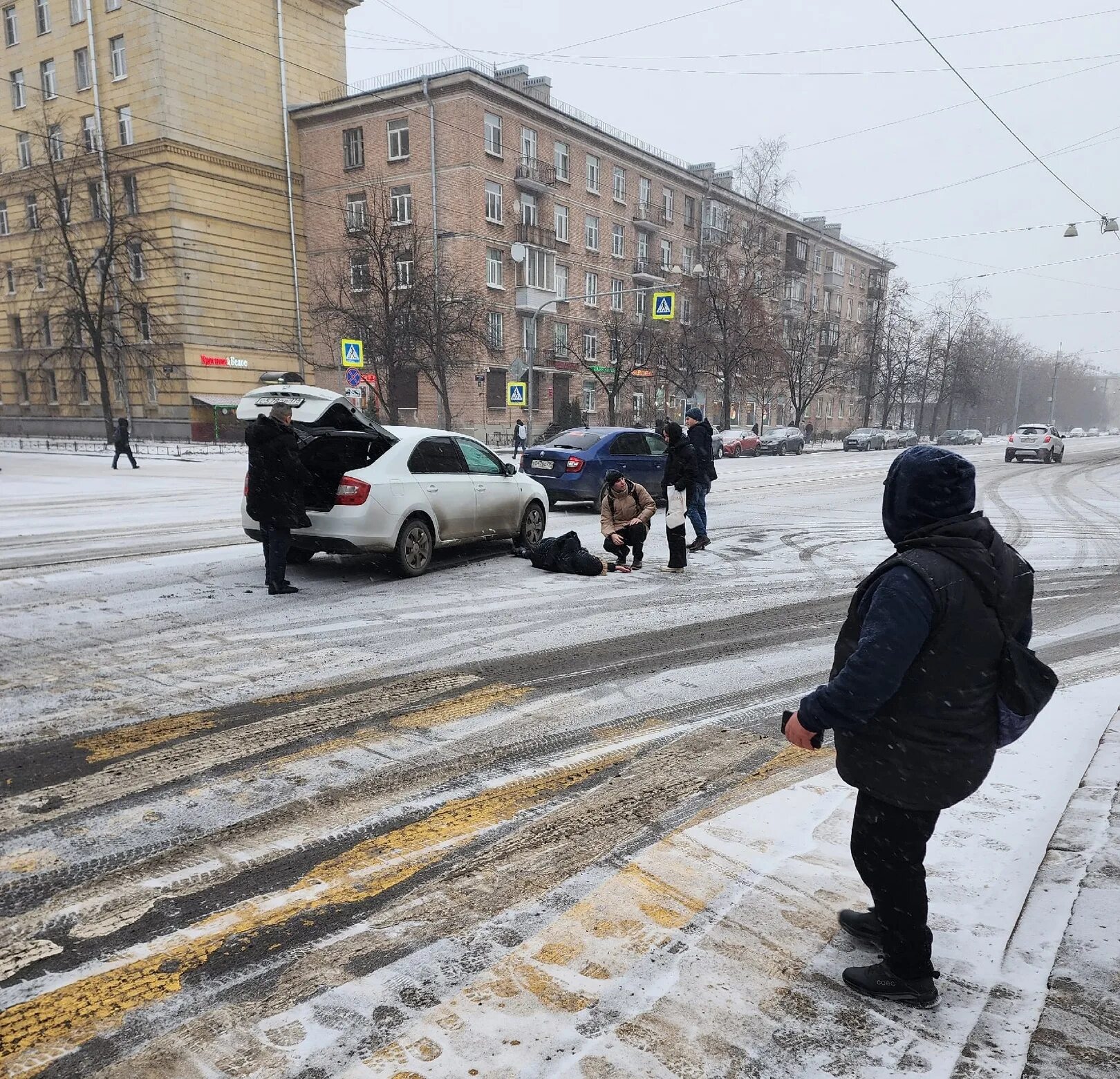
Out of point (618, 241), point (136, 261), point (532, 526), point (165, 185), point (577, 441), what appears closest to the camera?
point (532, 526)

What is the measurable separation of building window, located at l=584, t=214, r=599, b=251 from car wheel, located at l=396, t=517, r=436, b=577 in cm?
4394

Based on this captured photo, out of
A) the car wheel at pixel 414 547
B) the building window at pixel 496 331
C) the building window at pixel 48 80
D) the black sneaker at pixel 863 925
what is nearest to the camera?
the black sneaker at pixel 863 925

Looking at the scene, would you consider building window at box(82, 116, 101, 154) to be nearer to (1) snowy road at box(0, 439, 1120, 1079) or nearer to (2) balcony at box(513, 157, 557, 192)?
(2) balcony at box(513, 157, 557, 192)

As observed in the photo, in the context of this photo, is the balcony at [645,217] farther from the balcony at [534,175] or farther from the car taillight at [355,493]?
the car taillight at [355,493]

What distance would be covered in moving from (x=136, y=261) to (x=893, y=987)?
47577 mm

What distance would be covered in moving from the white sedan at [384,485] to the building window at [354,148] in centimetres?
3941

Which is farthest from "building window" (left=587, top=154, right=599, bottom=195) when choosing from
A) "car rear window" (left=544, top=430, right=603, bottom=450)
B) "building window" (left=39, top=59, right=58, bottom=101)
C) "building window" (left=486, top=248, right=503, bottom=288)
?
"car rear window" (left=544, top=430, right=603, bottom=450)

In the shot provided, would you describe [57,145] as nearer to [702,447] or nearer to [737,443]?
[737,443]

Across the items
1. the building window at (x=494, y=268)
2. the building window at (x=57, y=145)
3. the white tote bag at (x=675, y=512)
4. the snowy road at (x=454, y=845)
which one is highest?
the building window at (x=57, y=145)

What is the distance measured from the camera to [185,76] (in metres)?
39.5

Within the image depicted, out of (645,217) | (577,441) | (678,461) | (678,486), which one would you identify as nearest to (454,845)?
(678,486)

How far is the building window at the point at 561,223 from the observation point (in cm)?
4672

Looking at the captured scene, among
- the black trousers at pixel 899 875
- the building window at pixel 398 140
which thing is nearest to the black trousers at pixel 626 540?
the black trousers at pixel 899 875

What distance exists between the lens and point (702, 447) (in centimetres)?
1111
